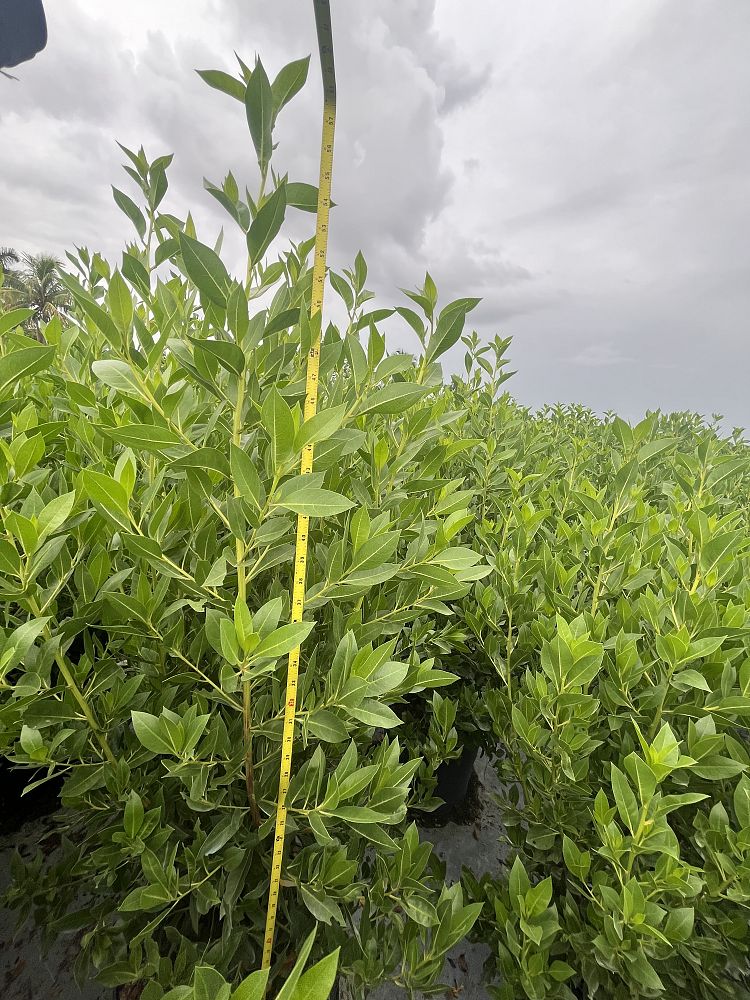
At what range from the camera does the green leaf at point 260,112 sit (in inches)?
34.1

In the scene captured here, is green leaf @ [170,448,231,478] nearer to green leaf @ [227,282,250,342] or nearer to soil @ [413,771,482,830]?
green leaf @ [227,282,250,342]

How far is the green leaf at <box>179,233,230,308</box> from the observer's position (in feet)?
3.04

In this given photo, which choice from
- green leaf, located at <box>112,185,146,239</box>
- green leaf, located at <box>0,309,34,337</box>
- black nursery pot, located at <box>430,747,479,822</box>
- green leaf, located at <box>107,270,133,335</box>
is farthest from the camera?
black nursery pot, located at <box>430,747,479,822</box>

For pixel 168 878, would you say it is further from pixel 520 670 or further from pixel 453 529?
pixel 520 670

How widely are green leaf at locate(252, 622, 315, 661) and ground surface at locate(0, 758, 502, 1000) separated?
1.52 meters

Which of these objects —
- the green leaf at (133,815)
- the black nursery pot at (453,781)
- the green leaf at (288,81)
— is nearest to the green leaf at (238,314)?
the green leaf at (288,81)

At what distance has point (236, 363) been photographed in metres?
0.93

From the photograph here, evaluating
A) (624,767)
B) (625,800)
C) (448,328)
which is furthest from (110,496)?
(624,767)

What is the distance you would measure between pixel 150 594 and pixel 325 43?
1.31 meters

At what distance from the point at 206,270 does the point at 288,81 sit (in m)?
0.43

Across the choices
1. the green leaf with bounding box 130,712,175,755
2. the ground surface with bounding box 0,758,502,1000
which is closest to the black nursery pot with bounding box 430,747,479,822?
the ground surface with bounding box 0,758,502,1000

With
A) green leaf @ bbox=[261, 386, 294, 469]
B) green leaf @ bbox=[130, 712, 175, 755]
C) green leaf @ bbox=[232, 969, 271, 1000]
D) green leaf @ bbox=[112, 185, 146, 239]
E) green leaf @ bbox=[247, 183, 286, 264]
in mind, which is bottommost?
green leaf @ bbox=[232, 969, 271, 1000]

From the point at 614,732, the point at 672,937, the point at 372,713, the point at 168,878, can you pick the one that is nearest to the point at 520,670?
the point at 614,732

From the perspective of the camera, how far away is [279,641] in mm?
969
